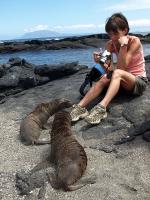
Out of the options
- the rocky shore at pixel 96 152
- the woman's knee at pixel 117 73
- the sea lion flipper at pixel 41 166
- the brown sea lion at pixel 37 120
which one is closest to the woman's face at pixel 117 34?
the woman's knee at pixel 117 73

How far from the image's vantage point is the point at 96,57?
7414mm

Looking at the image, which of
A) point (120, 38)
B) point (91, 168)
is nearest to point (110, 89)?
point (120, 38)

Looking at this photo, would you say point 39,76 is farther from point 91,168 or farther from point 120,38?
point 91,168

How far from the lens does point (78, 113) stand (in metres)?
7.11

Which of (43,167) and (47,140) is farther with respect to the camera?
(47,140)

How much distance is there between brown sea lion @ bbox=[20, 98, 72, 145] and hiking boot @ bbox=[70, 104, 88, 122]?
0.65 meters

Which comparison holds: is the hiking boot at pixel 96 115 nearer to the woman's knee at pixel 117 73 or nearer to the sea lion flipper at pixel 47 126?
the woman's knee at pixel 117 73

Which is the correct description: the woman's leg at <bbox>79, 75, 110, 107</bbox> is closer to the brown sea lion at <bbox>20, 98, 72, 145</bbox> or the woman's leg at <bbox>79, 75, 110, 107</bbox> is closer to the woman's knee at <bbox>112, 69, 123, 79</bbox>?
the woman's knee at <bbox>112, 69, 123, 79</bbox>

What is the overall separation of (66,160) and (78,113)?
1.94 meters

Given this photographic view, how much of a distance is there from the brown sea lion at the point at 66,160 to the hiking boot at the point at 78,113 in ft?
2.74

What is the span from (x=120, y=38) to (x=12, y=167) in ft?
9.26

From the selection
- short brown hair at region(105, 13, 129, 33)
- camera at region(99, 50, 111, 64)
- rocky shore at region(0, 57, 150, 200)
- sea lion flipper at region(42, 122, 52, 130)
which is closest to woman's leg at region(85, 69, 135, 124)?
rocky shore at region(0, 57, 150, 200)

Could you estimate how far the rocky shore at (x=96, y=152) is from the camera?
4.90 metres

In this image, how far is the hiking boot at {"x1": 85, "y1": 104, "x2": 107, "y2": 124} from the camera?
682 centimetres
